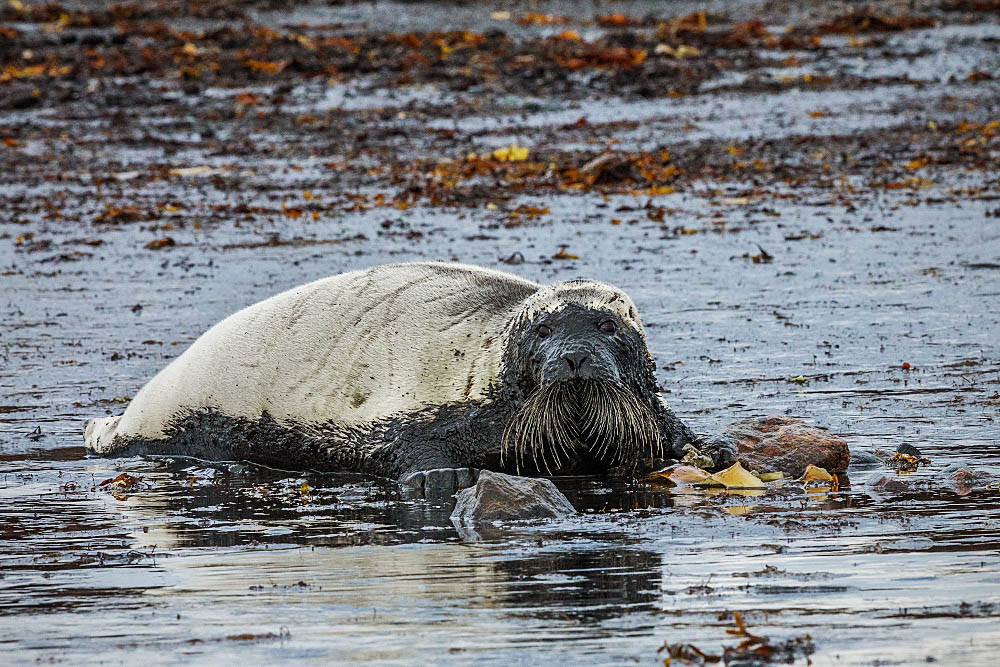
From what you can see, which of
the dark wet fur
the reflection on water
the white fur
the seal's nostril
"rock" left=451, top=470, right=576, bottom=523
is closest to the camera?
the reflection on water

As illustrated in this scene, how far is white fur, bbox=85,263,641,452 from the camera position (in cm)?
707

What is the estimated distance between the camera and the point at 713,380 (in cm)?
898

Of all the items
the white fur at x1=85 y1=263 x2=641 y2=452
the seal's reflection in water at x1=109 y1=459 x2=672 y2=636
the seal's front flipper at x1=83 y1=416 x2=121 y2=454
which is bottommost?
the seal's front flipper at x1=83 y1=416 x2=121 y2=454

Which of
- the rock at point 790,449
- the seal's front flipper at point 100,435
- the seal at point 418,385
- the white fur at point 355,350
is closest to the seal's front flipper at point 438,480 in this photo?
the seal at point 418,385

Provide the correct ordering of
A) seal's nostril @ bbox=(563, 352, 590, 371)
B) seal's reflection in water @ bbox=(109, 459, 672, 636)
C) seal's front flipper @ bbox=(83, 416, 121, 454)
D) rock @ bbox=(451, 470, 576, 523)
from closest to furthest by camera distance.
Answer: seal's reflection in water @ bbox=(109, 459, 672, 636) → rock @ bbox=(451, 470, 576, 523) → seal's nostril @ bbox=(563, 352, 590, 371) → seal's front flipper @ bbox=(83, 416, 121, 454)

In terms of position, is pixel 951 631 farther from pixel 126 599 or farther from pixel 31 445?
pixel 31 445

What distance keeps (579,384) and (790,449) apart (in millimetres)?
919

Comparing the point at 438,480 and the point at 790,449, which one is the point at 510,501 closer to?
the point at 438,480

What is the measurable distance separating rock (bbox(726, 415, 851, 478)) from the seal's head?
A: 38cm

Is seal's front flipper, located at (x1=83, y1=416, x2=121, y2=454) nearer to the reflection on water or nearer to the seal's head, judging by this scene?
the reflection on water

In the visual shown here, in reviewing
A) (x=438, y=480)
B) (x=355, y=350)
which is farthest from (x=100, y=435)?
(x=438, y=480)

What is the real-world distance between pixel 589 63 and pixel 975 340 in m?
17.8

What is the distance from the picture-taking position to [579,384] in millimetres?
6586

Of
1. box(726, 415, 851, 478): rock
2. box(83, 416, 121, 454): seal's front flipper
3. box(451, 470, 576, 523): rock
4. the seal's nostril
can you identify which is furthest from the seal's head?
box(83, 416, 121, 454): seal's front flipper
